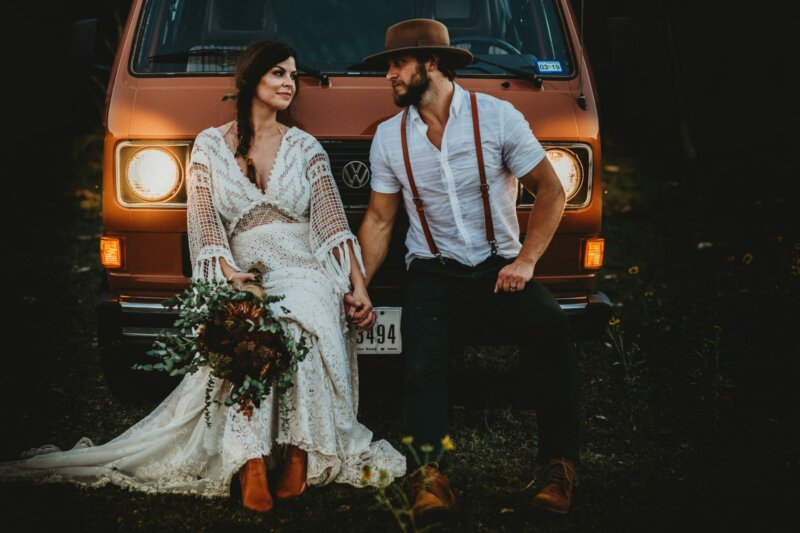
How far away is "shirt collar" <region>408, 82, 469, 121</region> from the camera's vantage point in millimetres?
3902

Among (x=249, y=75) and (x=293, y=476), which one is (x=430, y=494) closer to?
(x=293, y=476)

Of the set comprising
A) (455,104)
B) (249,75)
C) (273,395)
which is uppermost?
(249,75)

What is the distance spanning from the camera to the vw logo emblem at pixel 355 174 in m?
4.21

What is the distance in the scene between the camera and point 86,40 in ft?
15.1

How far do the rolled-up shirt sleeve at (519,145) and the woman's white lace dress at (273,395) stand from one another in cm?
76

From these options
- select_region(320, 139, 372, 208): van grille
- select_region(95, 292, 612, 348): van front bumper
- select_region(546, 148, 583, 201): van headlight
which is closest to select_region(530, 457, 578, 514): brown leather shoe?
select_region(95, 292, 612, 348): van front bumper

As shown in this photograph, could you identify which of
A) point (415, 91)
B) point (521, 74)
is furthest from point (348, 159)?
point (521, 74)

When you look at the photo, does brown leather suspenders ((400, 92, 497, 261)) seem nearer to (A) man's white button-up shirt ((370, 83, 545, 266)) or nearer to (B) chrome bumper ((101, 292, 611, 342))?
(A) man's white button-up shirt ((370, 83, 545, 266))

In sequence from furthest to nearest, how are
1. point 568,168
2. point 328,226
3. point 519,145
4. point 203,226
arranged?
1. point 568,168
2. point 328,226
3. point 203,226
4. point 519,145

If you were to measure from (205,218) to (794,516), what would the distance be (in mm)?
2608

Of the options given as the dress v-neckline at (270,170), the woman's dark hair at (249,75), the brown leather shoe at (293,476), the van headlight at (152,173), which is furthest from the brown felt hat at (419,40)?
the brown leather shoe at (293,476)

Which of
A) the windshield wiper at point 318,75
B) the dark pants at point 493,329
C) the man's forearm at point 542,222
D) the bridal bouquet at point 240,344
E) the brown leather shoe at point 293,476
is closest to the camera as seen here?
the bridal bouquet at point 240,344

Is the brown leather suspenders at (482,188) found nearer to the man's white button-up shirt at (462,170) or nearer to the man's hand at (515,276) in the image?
the man's white button-up shirt at (462,170)

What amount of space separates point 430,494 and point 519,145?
1435 mm
